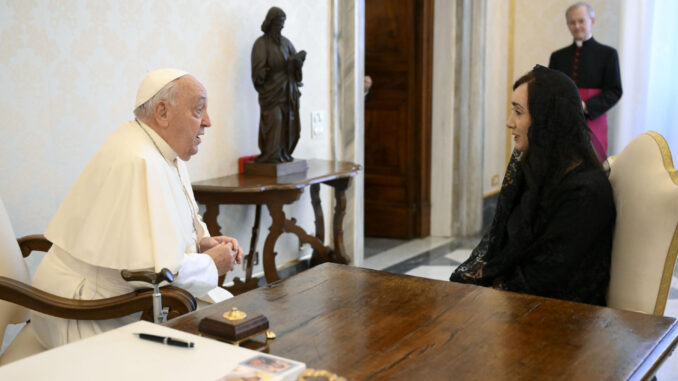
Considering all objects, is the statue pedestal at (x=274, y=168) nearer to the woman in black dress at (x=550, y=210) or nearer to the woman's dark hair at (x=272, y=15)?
the woman's dark hair at (x=272, y=15)

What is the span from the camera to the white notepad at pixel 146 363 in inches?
52.6

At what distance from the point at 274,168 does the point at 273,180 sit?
0.13 m

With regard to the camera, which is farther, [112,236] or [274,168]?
[274,168]

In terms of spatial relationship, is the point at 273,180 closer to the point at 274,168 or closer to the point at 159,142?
the point at 274,168

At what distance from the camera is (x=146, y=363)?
4.59 ft

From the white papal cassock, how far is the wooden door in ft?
14.3

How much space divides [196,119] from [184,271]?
583 mm

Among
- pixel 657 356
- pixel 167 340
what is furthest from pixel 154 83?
pixel 657 356

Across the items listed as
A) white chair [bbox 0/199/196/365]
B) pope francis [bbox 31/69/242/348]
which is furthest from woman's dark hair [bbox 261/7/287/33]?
white chair [bbox 0/199/196/365]

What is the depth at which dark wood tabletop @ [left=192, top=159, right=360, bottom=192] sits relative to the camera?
3664 mm

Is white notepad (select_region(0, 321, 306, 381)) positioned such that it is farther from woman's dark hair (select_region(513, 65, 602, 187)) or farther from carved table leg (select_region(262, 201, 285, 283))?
carved table leg (select_region(262, 201, 285, 283))

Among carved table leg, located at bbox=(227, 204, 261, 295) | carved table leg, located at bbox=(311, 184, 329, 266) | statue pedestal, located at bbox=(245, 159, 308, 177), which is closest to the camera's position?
statue pedestal, located at bbox=(245, 159, 308, 177)

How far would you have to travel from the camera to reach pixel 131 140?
2436mm

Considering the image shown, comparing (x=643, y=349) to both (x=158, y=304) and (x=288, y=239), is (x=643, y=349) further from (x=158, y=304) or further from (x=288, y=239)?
(x=288, y=239)
